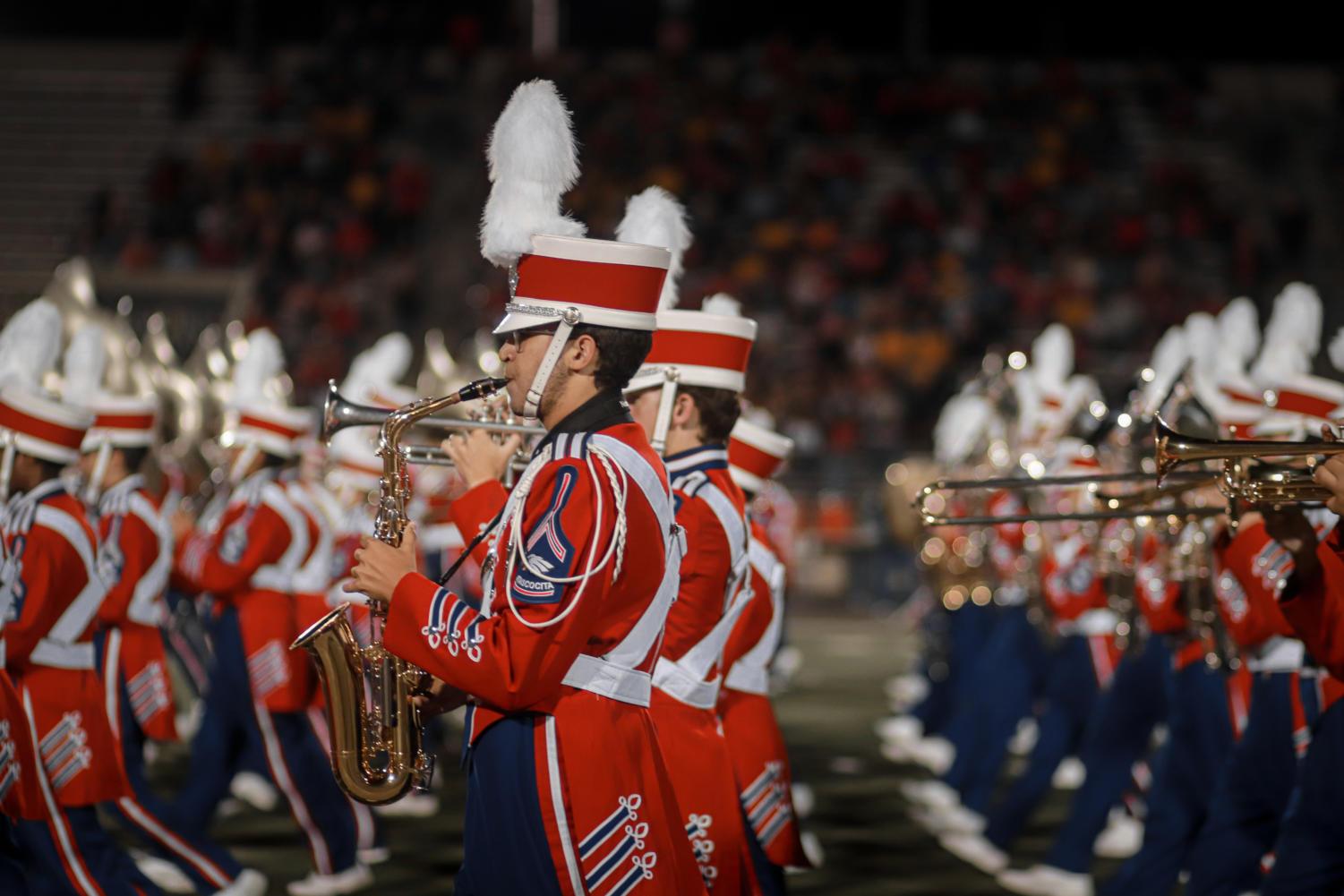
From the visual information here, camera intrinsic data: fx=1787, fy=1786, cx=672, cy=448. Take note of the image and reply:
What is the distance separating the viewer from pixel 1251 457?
3781 millimetres

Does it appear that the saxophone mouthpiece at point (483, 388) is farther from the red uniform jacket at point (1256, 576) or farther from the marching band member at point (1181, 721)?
the marching band member at point (1181, 721)

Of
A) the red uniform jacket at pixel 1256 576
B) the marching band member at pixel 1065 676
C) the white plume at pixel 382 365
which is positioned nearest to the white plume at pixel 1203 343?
the marching band member at pixel 1065 676

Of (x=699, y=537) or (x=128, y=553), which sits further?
(x=128, y=553)

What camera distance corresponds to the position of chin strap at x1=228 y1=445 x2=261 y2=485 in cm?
796

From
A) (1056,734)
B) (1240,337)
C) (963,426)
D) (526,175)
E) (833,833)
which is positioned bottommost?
(833,833)

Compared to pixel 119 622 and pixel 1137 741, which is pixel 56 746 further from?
pixel 1137 741

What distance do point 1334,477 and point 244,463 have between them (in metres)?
5.40

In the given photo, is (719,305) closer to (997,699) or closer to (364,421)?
(364,421)

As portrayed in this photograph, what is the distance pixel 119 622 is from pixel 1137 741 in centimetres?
392

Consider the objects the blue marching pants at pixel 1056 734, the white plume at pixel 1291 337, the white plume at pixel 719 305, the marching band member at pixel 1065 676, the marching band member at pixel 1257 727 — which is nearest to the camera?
the marching band member at pixel 1257 727

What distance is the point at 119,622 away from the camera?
6871 millimetres

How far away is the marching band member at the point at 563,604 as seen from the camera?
3107 mm

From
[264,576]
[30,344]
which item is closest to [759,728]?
[30,344]

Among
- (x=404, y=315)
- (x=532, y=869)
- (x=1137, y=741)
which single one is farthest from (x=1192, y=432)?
(x=404, y=315)
